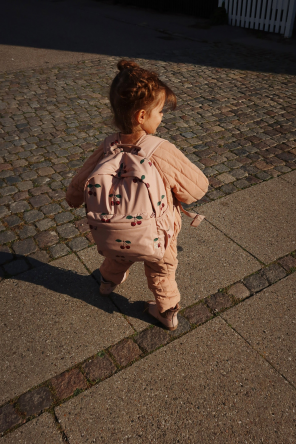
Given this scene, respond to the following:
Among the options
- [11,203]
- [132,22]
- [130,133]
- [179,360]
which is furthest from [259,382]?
[132,22]

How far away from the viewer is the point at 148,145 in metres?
1.93

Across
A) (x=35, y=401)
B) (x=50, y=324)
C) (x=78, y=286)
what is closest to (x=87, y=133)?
(x=78, y=286)

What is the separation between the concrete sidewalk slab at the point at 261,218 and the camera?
10.9 ft

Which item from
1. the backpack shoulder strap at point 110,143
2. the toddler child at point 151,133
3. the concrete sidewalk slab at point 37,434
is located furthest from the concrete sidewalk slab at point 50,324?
the backpack shoulder strap at point 110,143

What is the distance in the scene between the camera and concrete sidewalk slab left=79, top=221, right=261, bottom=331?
2.82 meters

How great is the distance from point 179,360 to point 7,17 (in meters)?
15.6

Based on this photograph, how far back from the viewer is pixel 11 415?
2.11 m

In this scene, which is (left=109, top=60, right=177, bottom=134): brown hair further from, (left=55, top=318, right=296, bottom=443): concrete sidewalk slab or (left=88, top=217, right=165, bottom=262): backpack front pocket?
(left=55, top=318, right=296, bottom=443): concrete sidewalk slab

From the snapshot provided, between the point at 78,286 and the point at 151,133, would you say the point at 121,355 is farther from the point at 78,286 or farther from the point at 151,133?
the point at 151,133

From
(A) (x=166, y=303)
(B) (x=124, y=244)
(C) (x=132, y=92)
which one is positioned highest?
(C) (x=132, y=92)

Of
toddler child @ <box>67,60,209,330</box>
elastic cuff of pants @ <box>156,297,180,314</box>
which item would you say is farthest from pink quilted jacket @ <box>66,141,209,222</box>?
elastic cuff of pants @ <box>156,297,180,314</box>

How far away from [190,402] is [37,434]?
0.87 meters

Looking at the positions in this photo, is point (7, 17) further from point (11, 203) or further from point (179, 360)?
point (179, 360)

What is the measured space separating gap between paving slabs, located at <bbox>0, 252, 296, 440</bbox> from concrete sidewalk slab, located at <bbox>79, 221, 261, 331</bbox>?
81 millimetres
